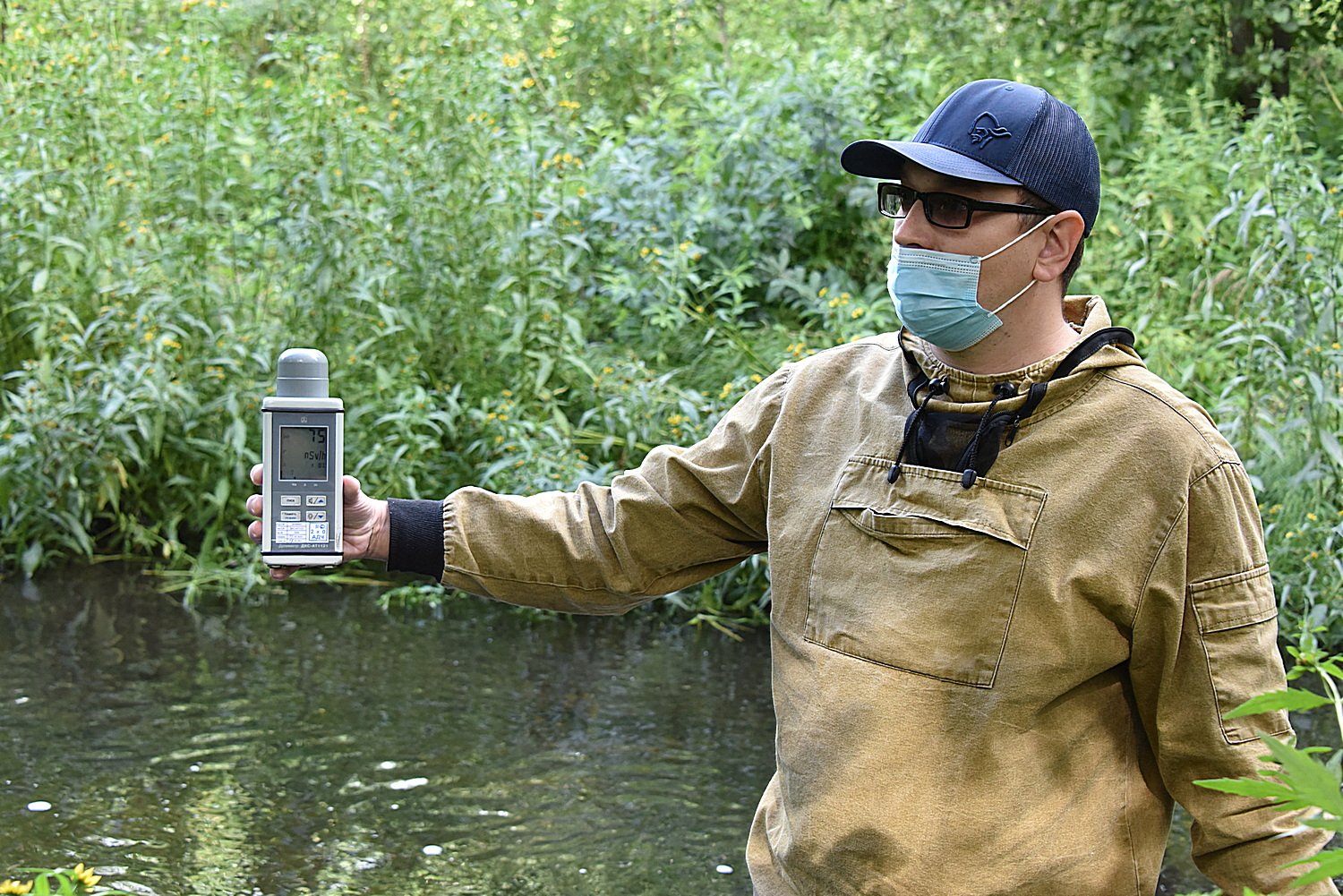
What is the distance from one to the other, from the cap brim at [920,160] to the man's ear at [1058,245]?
8cm

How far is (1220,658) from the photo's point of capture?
1.80 m

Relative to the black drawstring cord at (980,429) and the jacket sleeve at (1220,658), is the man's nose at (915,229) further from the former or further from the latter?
the jacket sleeve at (1220,658)

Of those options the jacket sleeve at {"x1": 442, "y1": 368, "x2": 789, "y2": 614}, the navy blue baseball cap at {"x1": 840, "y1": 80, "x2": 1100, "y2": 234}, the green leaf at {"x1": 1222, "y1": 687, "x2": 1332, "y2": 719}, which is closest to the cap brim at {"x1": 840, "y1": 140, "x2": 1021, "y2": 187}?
the navy blue baseball cap at {"x1": 840, "y1": 80, "x2": 1100, "y2": 234}

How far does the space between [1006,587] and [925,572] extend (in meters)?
0.10

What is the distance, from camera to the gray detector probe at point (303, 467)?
2033mm

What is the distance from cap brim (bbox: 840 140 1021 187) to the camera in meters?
1.92

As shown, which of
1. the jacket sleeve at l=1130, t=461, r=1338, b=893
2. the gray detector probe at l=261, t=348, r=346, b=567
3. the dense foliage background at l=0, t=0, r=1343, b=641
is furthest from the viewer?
the dense foliage background at l=0, t=0, r=1343, b=641

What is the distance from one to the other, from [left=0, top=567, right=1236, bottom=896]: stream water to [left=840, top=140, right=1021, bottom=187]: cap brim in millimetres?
2263

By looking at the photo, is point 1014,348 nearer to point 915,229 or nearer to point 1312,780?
point 915,229

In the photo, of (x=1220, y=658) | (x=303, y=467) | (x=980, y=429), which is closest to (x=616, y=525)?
(x=303, y=467)

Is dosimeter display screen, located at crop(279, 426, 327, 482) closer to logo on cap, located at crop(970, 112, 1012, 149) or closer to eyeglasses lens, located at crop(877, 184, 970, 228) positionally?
eyeglasses lens, located at crop(877, 184, 970, 228)

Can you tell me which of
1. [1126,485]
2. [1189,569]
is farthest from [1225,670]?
[1126,485]

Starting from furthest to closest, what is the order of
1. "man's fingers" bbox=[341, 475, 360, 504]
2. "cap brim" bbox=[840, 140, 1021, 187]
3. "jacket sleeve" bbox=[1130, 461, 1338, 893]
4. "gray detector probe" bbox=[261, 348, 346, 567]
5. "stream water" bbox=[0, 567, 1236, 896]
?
"stream water" bbox=[0, 567, 1236, 896] → "man's fingers" bbox=[341, 475, 360, 504] → "gray detector probe" bbox=[261, 348, 346, 567] → "cap brim" bbox=[840, 140, 1021, 187] → "jacket sleeve" bbox=[1130, 461, 1338, 893]

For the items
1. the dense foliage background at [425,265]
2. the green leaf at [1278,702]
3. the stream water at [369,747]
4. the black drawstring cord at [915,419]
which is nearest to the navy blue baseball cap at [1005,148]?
the black drawstring cord at [915,419]
